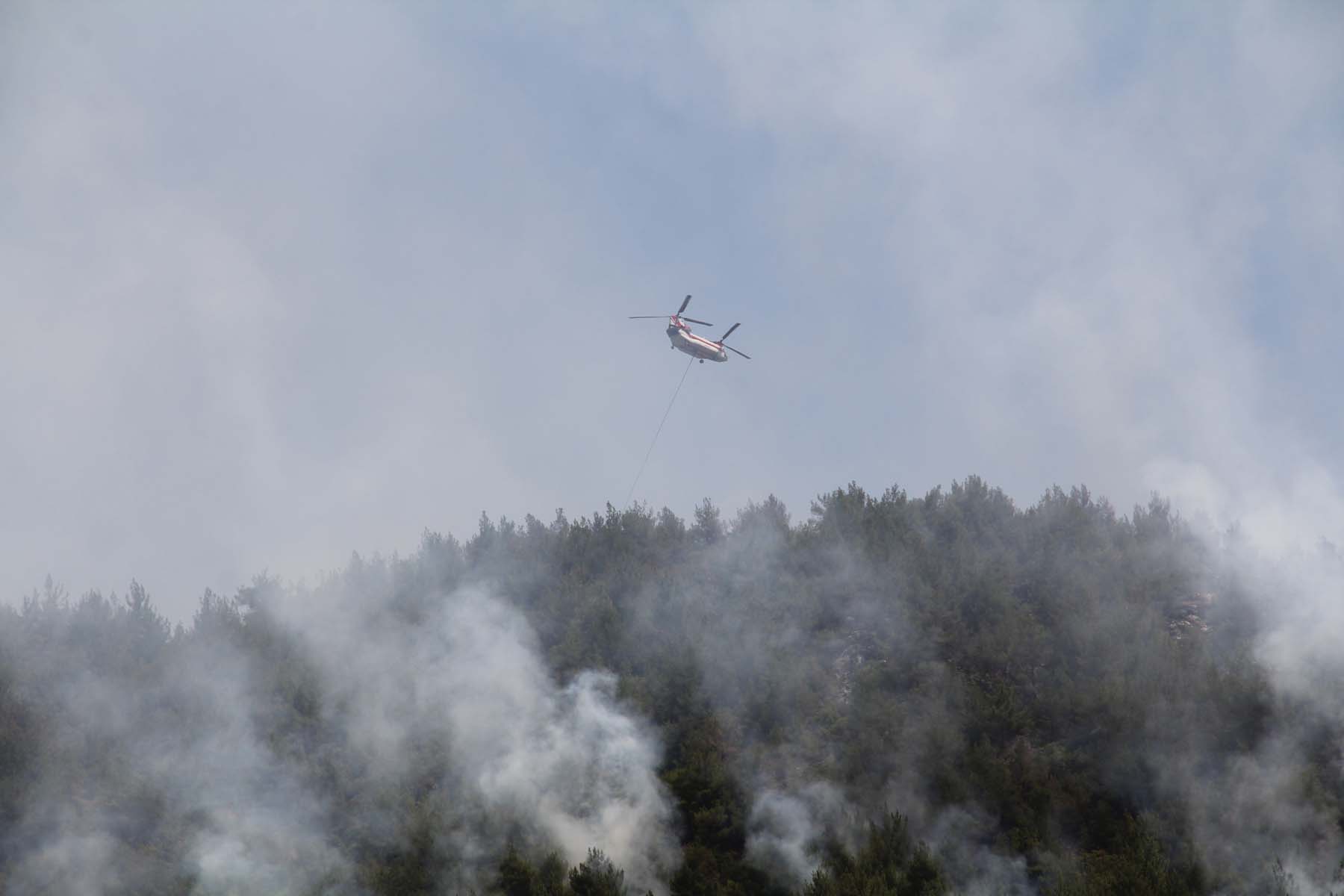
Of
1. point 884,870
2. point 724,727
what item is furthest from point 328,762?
point 884,870

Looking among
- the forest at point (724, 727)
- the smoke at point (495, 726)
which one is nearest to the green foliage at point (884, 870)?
the forest at point (724, 727)

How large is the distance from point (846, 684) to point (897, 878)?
36.5 ft

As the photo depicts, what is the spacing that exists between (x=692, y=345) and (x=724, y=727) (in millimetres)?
11625

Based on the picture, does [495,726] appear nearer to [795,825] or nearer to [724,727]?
[724,727]

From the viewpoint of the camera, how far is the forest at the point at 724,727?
3228 centimetres

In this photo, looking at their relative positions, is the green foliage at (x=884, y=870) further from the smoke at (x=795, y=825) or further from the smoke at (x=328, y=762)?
the smoke at (x=328, y=762)

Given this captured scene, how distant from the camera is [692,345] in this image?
38.2 metres

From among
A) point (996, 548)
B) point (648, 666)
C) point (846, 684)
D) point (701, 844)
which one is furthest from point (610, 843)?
point (996, 548)

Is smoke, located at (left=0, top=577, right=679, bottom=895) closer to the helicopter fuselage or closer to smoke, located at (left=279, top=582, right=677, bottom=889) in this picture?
smoke, located at (left=279, top=582, right=677, bottom=889)

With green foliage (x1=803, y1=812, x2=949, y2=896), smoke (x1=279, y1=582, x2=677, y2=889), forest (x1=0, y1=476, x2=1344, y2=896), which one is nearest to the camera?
green foliage (x1=803, y1=812, x2=949, y2=896)

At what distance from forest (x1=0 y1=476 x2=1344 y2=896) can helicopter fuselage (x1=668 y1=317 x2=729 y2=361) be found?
30.5ft

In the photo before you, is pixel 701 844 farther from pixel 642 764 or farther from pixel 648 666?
pixel 648 666

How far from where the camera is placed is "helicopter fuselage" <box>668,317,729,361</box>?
37875 millimetres

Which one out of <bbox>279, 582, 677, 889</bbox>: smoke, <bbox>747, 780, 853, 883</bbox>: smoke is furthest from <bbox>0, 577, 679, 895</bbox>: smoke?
<bbox>747, 780, 853, 883</bbox>: smoke
